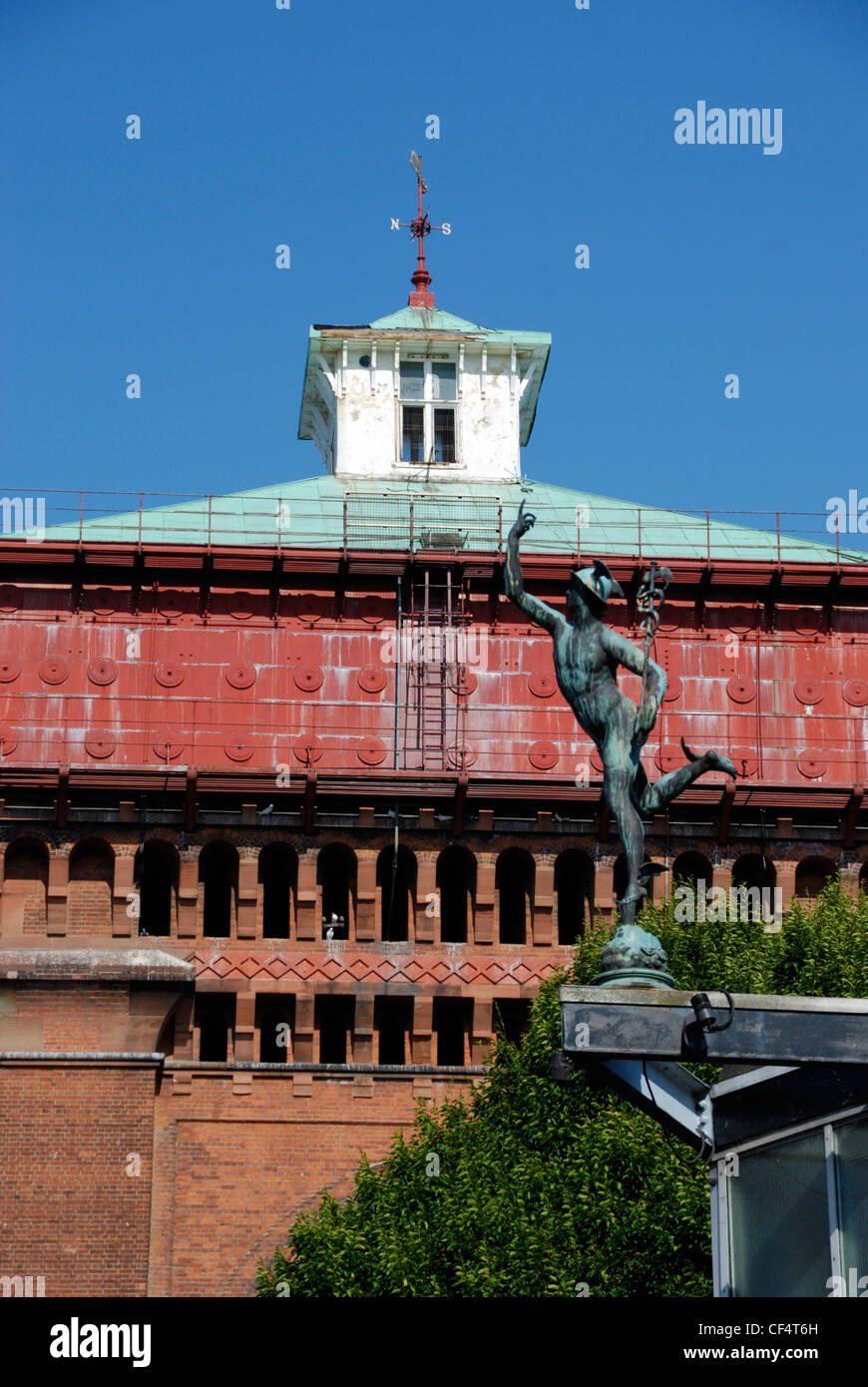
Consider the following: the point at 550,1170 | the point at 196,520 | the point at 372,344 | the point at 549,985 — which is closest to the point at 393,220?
the point at 372,344

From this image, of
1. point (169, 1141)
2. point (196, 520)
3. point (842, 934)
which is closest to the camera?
point (842, 934)

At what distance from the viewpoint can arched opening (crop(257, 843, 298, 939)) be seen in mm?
49438

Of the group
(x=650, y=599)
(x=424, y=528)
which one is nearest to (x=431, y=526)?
(x=424, y=528)

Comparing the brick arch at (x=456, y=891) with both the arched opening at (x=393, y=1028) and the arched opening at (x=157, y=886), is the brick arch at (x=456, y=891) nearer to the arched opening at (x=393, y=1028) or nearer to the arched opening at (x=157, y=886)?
the arched opening at (x=393, y=1028)

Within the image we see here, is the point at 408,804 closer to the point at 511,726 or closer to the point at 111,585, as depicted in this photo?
the point at 511,726

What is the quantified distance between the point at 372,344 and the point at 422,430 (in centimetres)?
270

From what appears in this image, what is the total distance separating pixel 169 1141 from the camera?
46031 mm

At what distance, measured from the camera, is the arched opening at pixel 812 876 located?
163 ft

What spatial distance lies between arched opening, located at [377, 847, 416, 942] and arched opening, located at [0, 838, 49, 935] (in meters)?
6.39

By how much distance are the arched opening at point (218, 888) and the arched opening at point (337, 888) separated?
1.67 metres

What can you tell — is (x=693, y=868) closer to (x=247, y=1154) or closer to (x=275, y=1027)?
(x=275, y=1027)

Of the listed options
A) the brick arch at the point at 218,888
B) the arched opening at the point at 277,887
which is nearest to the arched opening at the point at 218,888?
the brick arch at the point at 218,888

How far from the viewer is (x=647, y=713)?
1855 cm

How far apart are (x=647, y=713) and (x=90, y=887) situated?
31.5 m
